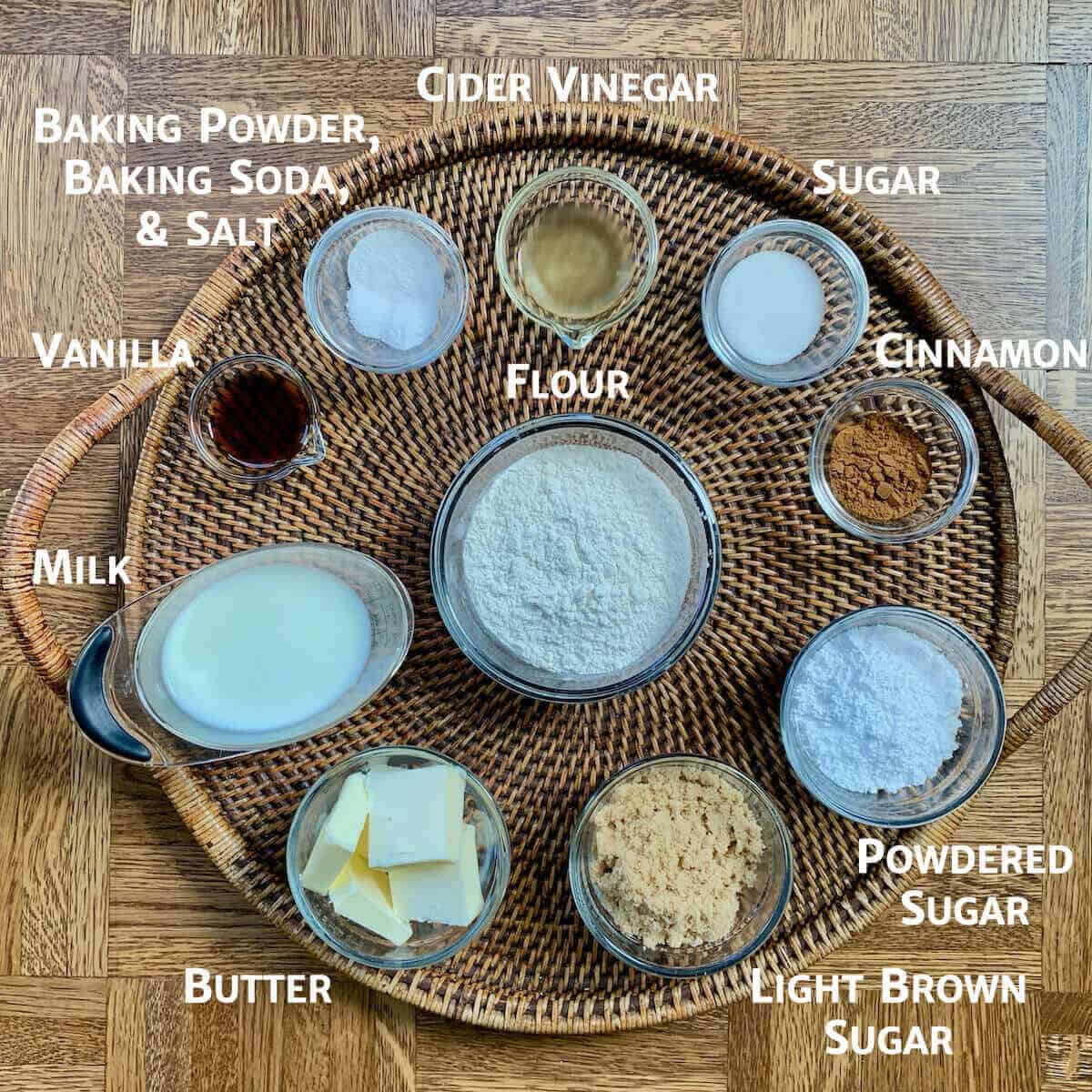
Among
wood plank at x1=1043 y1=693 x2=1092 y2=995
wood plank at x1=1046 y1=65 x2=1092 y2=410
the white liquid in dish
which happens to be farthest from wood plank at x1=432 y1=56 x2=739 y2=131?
wood plank at x1=1043 y1=693 x2=1092 y2=995

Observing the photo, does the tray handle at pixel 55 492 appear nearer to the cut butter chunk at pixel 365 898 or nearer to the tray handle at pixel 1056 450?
the tray handle at pixel 1056 450

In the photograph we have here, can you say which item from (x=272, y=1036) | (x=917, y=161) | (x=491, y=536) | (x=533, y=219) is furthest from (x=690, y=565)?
(x=272, y=1036)

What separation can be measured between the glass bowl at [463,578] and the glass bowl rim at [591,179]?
10 centimetres

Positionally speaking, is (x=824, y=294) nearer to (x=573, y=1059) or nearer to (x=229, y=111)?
(x=229, y=111)

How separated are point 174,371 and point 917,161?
0.85 meters

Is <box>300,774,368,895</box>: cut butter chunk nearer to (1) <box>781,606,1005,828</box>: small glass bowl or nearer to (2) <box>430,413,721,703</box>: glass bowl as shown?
(2) <box>430,413,721,703</box>: glass bowl

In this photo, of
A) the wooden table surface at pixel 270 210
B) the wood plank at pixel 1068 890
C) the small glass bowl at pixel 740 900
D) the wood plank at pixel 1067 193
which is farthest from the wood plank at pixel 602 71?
the wood plank at pixel 1068 890

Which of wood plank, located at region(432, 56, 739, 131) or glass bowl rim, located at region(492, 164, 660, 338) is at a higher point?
wood plank, located at region(432, 56, 739, 131)

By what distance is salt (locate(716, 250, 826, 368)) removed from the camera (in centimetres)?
90

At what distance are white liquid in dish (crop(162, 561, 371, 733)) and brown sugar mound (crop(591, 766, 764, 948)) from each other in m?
0.28

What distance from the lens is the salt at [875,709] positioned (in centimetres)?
87

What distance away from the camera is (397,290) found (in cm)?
92

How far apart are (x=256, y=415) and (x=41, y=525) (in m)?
0.22

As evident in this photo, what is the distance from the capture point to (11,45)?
44.2 inches
